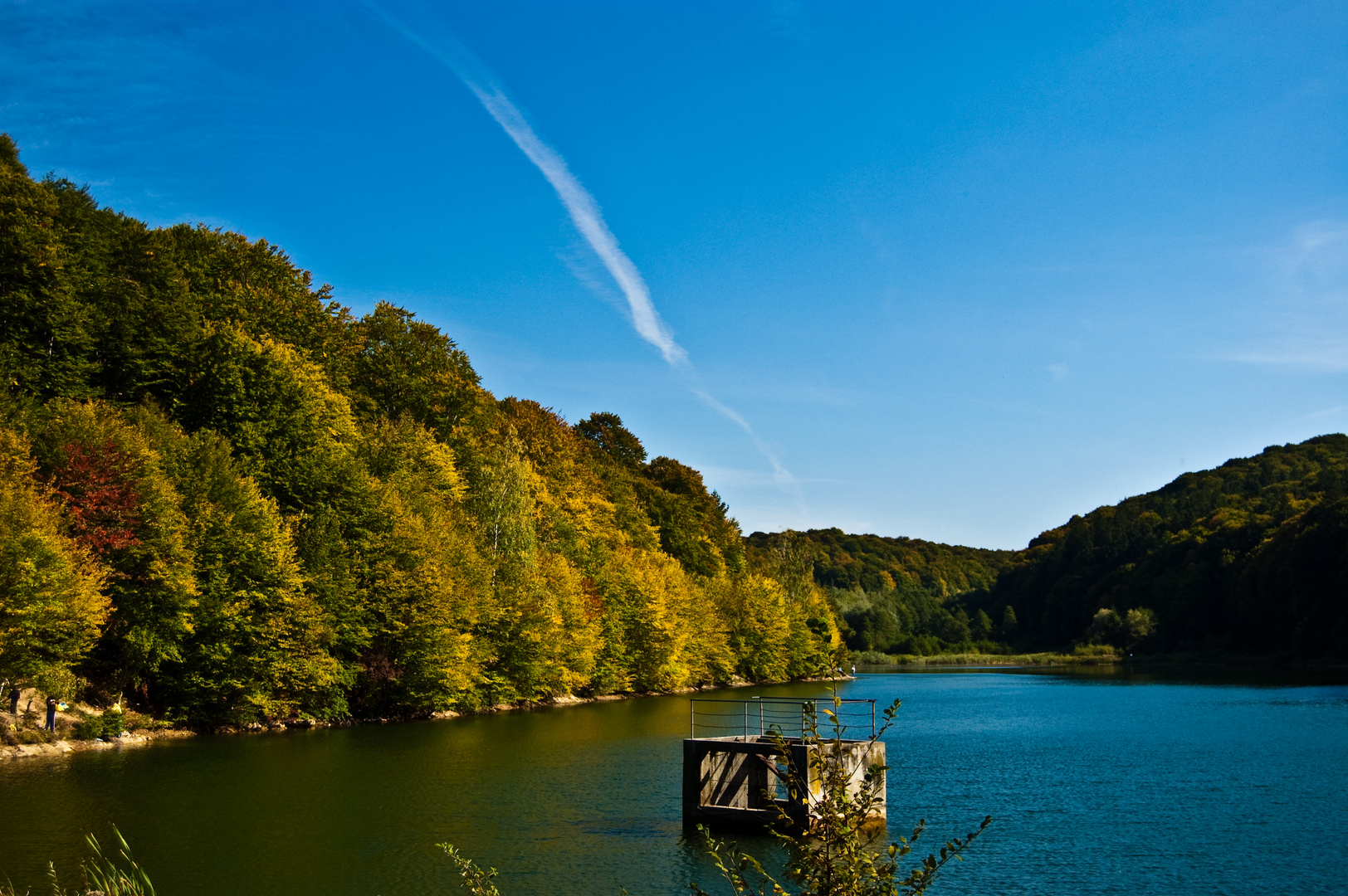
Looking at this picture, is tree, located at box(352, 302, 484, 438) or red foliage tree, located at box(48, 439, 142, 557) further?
tree, located at box(352, 302, 484, 438)

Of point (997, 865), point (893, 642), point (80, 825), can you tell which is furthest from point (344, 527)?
point (893, 642)

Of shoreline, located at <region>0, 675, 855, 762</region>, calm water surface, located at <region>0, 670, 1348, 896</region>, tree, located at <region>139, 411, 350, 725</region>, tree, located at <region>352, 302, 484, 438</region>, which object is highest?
tree, located at <region>352, 302, 484, 438</region>

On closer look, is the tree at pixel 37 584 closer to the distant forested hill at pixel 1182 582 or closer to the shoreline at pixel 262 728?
the shoreline at pixel 262 728

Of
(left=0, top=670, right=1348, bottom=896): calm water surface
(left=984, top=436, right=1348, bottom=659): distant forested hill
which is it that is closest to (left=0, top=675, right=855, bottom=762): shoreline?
(left=0, top=670, right=1348, bottom=896): calm water surface

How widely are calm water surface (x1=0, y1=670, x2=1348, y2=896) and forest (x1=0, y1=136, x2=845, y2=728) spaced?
367cm

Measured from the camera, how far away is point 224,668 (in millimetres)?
39000

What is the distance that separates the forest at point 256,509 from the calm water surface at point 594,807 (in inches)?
144

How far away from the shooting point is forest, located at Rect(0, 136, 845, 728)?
1371 inches

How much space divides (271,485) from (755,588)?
56581 mm

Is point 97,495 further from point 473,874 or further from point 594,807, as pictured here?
point 473,874

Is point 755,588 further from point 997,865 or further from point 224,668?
point 997,865

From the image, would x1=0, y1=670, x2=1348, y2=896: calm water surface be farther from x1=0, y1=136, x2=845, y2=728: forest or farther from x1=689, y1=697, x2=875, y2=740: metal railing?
x1=0, y1=136, x2=845, y2=728: forest

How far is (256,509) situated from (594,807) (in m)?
21.6

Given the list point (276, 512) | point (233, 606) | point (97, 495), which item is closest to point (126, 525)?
point (97, 495)
